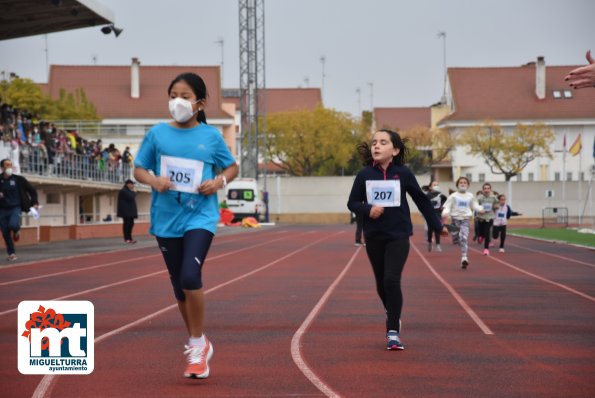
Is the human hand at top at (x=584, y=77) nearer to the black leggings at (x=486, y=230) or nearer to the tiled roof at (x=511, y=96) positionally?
the black leggings at (x=486, y=230)

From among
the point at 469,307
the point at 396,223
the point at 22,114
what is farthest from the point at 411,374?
the point at 22,114

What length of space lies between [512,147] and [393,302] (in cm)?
6890

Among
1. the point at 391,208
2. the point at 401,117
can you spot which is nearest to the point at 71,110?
the point at 401,117

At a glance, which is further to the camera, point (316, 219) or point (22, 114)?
point (316, 219)

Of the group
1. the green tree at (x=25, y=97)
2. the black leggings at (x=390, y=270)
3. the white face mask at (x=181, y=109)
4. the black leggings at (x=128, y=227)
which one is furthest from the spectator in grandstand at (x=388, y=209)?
the green tree at (x=25, y=97)

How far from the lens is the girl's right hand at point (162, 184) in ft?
24.2

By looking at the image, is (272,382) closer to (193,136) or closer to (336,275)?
(193,136)

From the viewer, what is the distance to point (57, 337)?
7234mm

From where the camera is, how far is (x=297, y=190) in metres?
75.6

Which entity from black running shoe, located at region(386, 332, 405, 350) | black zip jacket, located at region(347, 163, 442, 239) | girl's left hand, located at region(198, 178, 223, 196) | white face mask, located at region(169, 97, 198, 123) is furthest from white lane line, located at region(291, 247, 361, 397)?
white face mask, located at region(169, 97, 198, 123)

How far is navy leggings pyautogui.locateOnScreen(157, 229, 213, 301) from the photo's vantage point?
7.30 metres

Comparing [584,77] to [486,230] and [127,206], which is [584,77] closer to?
[486,230]

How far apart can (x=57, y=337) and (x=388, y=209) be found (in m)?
3.23

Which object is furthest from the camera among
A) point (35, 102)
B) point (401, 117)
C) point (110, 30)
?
point (401, 117)
